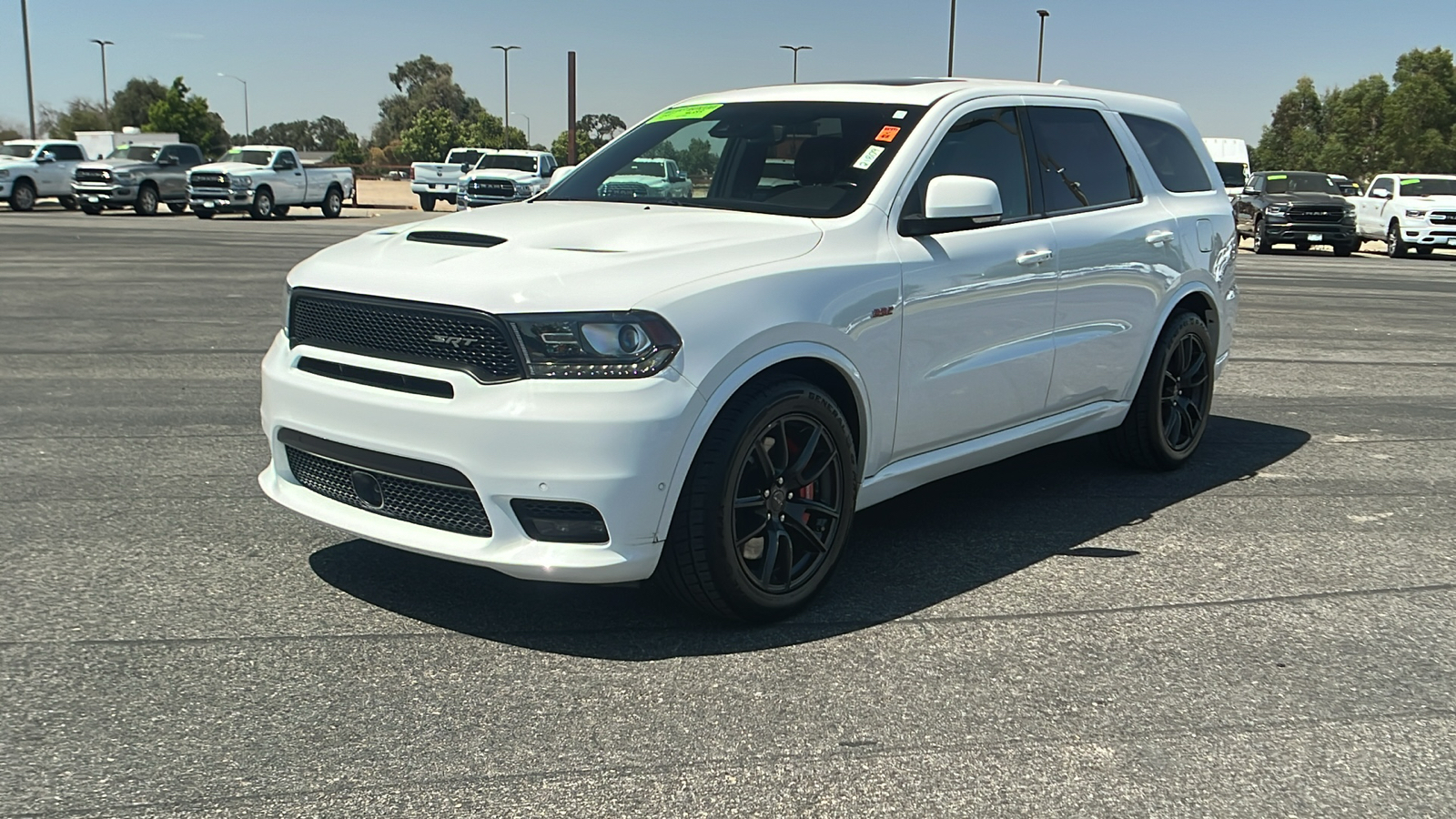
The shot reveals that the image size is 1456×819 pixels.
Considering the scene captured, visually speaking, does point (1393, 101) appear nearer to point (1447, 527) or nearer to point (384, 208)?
point (384, 208)

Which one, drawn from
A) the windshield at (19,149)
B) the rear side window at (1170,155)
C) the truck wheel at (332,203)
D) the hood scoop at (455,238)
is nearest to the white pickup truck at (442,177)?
the truck wheel at (332,203)

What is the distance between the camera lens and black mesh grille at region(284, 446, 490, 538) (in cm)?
400

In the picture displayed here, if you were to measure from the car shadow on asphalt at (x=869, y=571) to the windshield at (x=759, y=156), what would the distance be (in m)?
1.43

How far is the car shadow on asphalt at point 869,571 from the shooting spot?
431 cm

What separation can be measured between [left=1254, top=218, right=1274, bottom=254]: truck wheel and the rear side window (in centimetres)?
2447

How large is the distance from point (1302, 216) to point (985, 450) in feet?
88.1

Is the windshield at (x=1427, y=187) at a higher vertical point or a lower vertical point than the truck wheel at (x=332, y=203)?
higher

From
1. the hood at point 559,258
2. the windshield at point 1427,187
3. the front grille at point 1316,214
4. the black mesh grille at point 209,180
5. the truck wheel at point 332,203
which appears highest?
the windshield at point 1427,187

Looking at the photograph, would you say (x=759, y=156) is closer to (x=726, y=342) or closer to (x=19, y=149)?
(x=726, y=342)

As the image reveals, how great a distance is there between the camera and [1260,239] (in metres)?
29.8

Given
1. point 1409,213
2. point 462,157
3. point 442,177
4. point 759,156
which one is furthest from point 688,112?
point 462,157

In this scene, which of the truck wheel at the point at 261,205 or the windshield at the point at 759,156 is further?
the truck wheel at the point at 261,205

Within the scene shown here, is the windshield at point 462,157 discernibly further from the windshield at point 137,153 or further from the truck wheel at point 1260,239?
the truck wheel at point 1260,239

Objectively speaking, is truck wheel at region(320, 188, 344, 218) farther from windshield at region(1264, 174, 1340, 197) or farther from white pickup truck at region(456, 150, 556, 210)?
windshield at region(1264, 174, 1340, 197)
